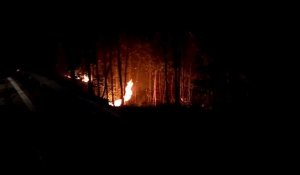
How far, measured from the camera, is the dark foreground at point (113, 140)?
492cm

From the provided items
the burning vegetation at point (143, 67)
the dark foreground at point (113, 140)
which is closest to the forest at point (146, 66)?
the burning vegetation at point (143, 67)

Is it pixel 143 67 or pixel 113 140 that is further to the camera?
pixel 143 67

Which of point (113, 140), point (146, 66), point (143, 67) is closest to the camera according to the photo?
point (113, 140)

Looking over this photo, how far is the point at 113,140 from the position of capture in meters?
5.70

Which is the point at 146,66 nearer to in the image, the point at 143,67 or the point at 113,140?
the point at 143,67

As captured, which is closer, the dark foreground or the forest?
the dark foreground

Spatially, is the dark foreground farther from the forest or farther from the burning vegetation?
the burning vegetation

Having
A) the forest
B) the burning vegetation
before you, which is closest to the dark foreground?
the forest

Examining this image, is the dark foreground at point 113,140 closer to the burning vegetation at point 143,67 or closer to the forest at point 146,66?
the forest at point 146,66

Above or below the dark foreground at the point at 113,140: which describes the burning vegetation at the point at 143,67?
above

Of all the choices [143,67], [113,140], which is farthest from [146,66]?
[113,140]

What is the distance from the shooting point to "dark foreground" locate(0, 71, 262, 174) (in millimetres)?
4922

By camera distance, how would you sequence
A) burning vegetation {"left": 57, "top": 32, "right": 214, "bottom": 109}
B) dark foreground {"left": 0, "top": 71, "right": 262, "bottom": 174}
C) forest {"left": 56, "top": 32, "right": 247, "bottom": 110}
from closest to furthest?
1. dark foreground {"left": 0, "top": 71, "right": 262, "bottom": 174}
2. forest {"left": 56, "top": 32, "right": 247, "bottom": 110}
3. burning vegetation {"left": 57, "top": 32, "right": 214, "bottom": 109}

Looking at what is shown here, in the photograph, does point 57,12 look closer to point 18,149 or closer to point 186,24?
point 186,24
